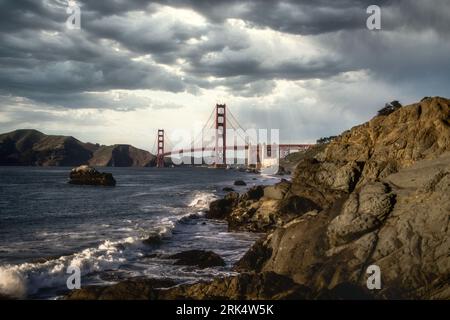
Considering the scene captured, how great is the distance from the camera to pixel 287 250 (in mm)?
14203

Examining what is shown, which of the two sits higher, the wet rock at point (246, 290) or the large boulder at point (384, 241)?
the large boulder at point (384, 241)

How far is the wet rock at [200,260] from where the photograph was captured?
1680 cm

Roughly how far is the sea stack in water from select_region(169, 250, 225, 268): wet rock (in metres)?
59.5

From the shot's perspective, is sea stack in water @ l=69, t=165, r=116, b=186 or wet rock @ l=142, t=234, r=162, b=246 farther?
sea stack in water @ l=69, t=165, r=116, b=186

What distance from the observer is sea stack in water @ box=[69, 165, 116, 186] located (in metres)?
74.6

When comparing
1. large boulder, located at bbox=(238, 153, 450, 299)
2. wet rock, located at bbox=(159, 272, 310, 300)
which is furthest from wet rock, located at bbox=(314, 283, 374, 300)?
wet rock, located at bbox=(159, 272, 310, 300)

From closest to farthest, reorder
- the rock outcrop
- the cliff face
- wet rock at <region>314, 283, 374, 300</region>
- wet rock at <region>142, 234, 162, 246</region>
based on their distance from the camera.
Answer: wet rock at <region>314, 283, 374, 300</region> < the rock outcrop < the cliff face < wet rock at <region>142, 234, 162, 246</region>

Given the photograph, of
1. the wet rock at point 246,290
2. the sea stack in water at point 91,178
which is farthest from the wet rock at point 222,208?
the sea stack in water at point 91,178

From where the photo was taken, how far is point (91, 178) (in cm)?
7681

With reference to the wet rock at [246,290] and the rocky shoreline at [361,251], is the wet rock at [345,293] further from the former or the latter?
the wet rock at [246,290]

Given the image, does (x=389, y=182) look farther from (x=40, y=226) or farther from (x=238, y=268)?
(x=40, y=226)

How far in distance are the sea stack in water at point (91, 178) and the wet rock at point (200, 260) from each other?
195 ft

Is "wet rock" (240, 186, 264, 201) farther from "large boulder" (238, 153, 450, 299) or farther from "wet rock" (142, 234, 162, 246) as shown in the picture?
"large boulder" (238, 153, 450, 299)
